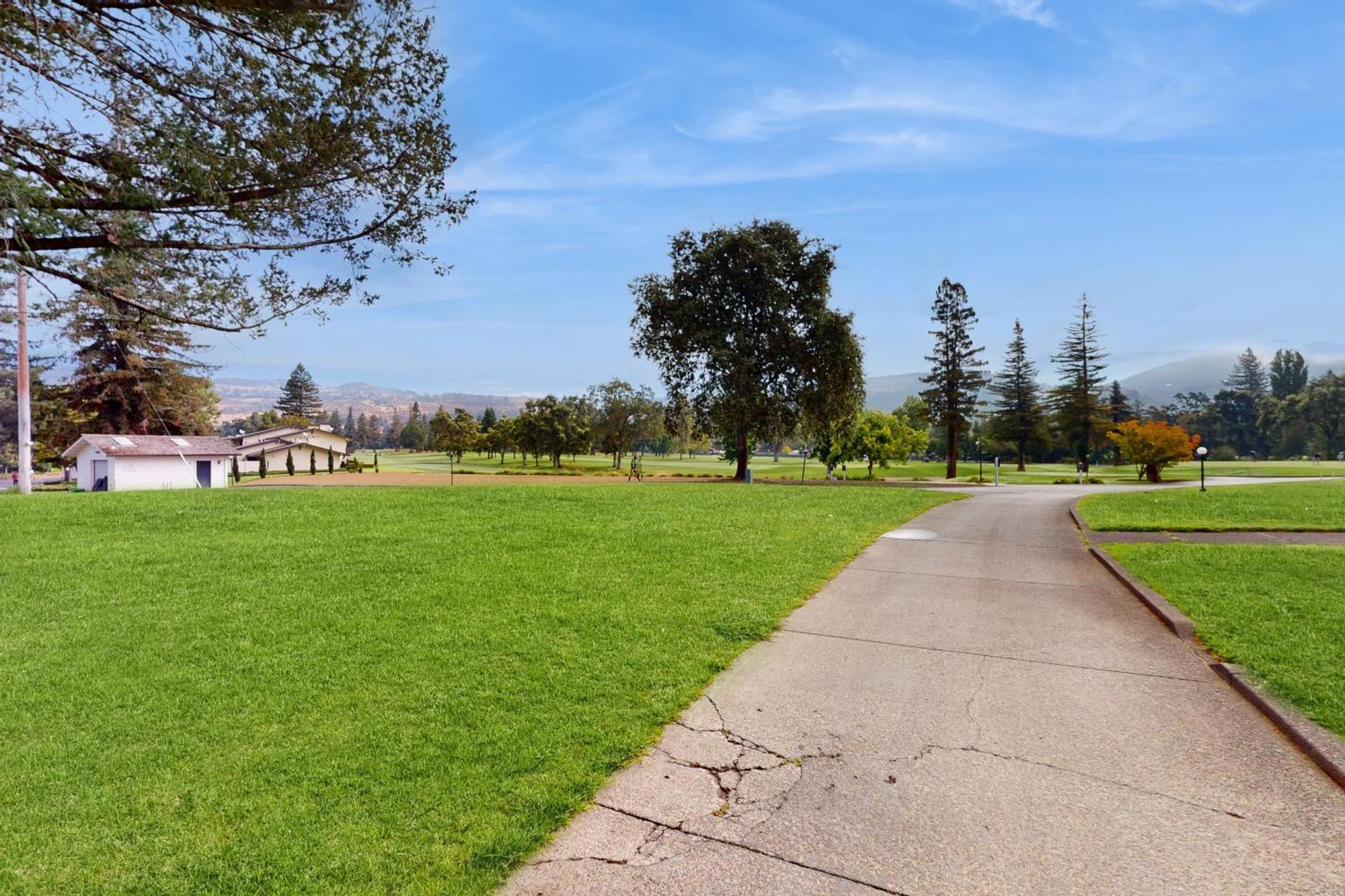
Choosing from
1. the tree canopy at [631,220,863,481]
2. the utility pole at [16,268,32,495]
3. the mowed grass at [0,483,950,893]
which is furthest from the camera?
the tree canopy at [631,220,863,481]

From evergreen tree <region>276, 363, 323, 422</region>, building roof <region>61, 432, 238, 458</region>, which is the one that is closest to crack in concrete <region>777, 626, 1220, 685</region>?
building roof <region>61, 432, 238, 458</region>

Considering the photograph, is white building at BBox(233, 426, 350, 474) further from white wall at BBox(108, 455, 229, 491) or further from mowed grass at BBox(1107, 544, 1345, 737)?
mowed grass at BBox(1107, 544, 1345, 737)

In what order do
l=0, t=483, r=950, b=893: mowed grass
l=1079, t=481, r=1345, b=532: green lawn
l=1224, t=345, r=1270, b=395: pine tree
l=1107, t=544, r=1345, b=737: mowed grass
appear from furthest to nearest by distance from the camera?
1. l=1224, t=345, r=1270, b=395: pine tree
2. l=1079, t=481, r=1345, b=532: green lawn
3. l=1107, t=544, r=1345, b=737: mowed grass
4. l=0, t=483, r=950, b=893: mowed grass

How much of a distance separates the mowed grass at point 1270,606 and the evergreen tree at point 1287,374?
389ft

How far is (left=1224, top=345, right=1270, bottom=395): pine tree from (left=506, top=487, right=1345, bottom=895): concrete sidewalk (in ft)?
372

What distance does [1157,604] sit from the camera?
6203mm

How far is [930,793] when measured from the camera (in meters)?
3.02

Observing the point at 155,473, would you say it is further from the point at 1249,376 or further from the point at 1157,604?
the point at 1249,376

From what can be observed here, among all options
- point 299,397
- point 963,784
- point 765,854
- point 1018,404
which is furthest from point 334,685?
point 299,397

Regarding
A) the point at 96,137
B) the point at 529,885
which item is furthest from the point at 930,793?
the point at 96,137

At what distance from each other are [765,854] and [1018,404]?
196 ft

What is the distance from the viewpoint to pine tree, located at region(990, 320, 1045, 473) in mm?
51938

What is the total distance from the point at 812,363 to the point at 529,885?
2513cm

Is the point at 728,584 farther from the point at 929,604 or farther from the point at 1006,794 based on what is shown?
the point at 1006,794
